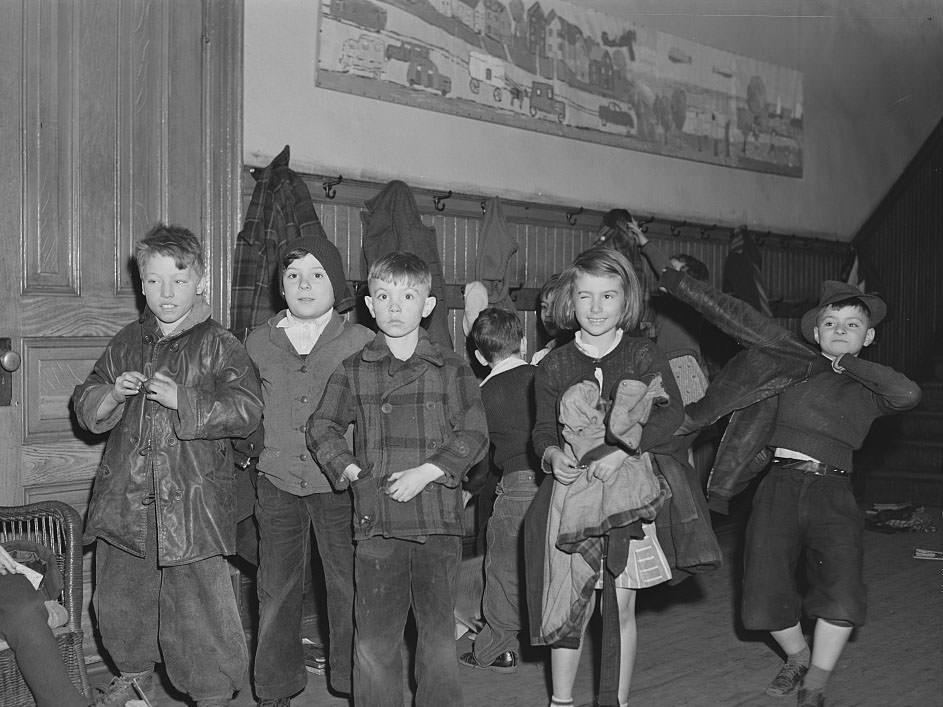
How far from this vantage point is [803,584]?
481cm

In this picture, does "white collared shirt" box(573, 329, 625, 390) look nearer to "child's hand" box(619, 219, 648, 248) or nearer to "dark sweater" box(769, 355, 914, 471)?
"dark sweater" box(769, 355, 914, 471)

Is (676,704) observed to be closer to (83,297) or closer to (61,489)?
(61,489)

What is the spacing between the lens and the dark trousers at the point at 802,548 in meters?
2.92

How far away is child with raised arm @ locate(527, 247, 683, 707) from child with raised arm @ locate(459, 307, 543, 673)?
604 mm

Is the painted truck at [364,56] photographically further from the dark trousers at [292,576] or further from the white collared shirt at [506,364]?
the dark trousers at [292,576]

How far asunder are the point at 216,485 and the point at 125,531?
0.83 ft

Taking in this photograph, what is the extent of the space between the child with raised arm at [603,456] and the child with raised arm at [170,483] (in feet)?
2.65

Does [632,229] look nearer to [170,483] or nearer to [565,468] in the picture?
[565,468]

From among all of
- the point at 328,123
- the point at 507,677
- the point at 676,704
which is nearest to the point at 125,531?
the point at 507,677

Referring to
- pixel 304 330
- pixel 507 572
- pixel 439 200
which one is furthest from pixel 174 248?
pixel 439 200

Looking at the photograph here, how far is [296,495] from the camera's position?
2.84 m

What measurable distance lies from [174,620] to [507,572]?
1.10 meters

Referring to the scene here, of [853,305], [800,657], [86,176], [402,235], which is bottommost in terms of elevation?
[800,657]

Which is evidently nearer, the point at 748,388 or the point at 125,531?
the point at 125,531
